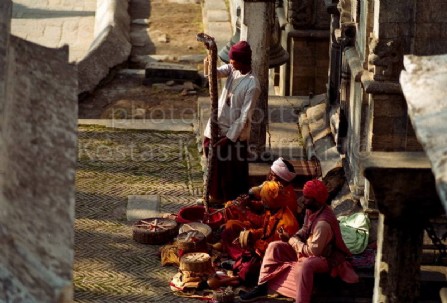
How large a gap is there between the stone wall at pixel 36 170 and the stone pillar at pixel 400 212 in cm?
214

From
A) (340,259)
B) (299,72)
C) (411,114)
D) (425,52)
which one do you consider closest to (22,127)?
(411,114)

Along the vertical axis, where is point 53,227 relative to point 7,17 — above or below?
below

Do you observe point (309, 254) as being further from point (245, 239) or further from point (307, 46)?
point (307, 46)

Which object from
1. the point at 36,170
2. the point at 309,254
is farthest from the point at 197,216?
the point at 36,170

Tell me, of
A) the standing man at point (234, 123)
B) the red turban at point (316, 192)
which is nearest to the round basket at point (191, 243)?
the standing man at point (234, 123)

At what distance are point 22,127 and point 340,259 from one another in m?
4.59

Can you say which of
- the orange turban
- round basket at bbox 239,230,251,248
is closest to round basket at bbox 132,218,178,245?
round basket at bbox 239,230,251,248

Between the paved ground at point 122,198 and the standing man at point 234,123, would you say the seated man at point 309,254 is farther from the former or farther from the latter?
the standing man at point 234,123

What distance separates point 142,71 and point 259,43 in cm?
576

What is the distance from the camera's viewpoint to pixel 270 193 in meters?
11.1

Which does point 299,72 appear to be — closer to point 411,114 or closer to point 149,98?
point 149,98

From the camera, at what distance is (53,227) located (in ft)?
19.5

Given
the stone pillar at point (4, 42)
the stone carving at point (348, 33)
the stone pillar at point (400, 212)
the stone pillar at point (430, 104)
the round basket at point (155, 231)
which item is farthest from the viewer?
the stone carving at point (348, 33)

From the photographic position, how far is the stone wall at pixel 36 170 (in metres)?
5.56
